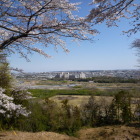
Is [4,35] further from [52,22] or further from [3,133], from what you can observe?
[3,133]

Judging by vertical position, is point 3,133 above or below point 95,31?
below

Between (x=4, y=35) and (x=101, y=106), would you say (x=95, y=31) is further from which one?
(x=101, y=106)

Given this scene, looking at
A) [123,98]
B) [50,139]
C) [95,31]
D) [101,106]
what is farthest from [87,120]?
[95,31]

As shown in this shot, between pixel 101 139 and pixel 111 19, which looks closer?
pixel 111 19

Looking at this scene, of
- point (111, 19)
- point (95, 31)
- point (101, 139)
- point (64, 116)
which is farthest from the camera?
point (64, 116)

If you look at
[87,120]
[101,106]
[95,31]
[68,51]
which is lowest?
[87,120]

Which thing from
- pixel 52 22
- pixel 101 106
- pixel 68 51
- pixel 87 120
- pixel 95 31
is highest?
pixel 52 22

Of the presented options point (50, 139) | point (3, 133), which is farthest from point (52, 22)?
point (3, 133)

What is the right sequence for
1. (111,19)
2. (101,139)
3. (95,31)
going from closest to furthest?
1. (111,19)
2. (95,31)
3. (101,139)

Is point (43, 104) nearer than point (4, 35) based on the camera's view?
No
